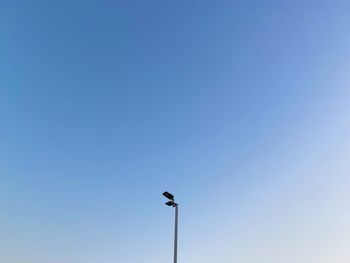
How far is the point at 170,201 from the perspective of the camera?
27828 mm

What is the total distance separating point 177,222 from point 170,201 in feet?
4.07

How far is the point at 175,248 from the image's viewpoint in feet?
88.7

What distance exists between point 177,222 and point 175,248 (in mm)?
1491

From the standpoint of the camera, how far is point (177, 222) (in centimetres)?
2780

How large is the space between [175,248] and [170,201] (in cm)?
260

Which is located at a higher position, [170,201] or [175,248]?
[170,201]
